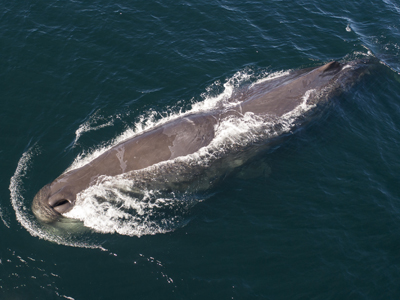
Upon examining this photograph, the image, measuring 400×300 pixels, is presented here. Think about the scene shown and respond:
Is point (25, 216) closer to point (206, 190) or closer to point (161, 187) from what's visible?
point (161, 187)

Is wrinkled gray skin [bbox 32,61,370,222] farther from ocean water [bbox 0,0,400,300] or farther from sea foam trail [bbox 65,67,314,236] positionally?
ocean water [bbox 0,0,400,300]

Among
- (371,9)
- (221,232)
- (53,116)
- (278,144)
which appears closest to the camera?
(221,232)

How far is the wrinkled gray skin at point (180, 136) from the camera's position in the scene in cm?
1828

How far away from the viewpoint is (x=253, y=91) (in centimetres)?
2464

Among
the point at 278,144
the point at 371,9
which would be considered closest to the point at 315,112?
the point at 278,144

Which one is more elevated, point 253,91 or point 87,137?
point 253,91

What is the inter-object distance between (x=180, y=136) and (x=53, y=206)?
321 inches

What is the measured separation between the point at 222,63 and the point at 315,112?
9.61 metres

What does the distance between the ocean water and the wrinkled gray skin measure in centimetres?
92

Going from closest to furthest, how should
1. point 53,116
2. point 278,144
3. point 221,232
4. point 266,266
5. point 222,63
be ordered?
point 266,266, point 221,232, point 278,144, point 53,116, point 222,63

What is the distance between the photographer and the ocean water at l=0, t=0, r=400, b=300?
15984mm

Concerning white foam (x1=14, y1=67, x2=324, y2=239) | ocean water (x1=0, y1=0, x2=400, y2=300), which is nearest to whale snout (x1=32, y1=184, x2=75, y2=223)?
white foam (x1=14, y1=67, x2=324, y2=239)

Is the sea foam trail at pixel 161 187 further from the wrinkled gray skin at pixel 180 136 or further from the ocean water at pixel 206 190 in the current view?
the wrinkled gray skin at pixel 180 136

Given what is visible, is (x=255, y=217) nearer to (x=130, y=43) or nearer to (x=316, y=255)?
(x=316, y=255)
